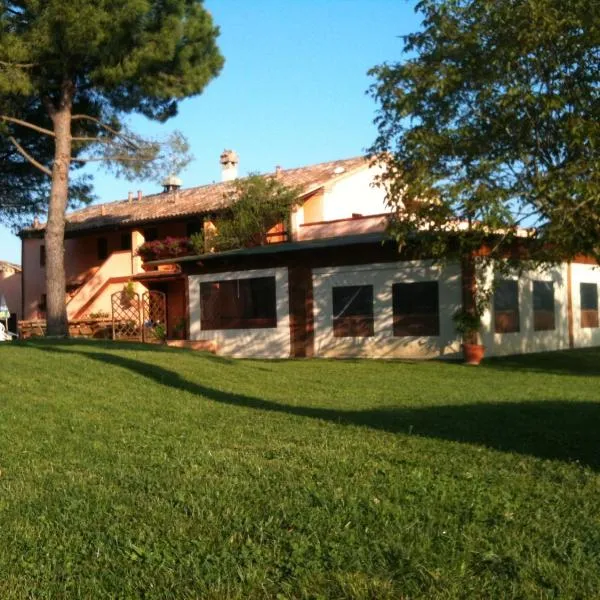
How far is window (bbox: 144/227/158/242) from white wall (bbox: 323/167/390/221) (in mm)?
8659

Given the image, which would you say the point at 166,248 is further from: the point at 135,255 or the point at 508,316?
the point at 508,316

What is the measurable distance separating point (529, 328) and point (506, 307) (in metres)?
1.45

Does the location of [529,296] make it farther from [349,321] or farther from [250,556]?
[250,556]

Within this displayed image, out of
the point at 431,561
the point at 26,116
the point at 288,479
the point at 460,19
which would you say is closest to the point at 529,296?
the point at 460,19

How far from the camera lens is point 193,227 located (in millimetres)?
33656

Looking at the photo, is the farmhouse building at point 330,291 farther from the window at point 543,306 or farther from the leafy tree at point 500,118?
the leafy tree at point 500,118

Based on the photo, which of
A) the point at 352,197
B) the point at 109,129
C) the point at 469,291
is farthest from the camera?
the point at 352,197

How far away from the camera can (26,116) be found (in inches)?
1027

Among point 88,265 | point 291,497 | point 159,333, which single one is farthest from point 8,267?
point 291,497

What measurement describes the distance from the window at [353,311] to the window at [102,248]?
1697 centimetres

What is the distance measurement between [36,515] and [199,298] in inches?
869

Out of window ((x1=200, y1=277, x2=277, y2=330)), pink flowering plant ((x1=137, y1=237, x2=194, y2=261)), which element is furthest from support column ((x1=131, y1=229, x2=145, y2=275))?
window ((x1=200, y1=277, x2=277, y2=330))

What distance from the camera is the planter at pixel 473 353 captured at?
69.5 feet

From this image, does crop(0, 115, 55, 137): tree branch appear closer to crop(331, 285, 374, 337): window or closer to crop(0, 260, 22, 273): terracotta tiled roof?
crop(331, 285, 374, 337): window
